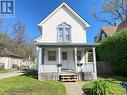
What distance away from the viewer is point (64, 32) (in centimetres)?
2433

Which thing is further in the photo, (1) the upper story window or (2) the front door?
(1) the upper story window

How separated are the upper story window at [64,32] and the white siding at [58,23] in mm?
380

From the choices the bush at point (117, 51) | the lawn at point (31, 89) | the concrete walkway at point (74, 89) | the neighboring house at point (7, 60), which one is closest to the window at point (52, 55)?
the bush at point (117, 51)

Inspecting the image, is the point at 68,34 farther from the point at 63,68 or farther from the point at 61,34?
the point at 63,68

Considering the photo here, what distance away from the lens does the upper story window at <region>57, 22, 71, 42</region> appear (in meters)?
24.3

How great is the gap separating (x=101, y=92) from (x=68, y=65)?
16.0 metres

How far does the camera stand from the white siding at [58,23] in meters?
24.0

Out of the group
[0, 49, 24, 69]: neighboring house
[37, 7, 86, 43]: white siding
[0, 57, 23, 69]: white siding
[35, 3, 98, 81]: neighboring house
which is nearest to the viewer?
[35, 3, 98, 81]: neighboring house

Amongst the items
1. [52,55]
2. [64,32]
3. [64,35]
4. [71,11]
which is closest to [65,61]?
[52,55]

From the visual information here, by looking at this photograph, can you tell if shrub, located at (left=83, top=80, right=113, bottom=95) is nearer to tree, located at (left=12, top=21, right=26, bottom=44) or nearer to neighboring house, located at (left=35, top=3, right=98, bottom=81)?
neighboring house, located at (left=35, top=3, right=98, bottom=81)

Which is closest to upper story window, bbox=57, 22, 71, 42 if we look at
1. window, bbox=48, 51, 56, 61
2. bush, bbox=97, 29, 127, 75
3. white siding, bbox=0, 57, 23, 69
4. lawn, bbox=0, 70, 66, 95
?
window, bbox=48, 51, 56, 61

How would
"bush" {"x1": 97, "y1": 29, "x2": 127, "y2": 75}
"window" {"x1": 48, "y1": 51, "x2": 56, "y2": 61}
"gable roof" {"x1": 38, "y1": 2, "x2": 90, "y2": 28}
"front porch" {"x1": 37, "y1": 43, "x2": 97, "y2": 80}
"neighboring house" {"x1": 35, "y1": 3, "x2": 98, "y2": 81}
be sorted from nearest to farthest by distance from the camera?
"front porch" {"x1": 37, "y1": 43, "x2": 97, "y2": 80}, "bush" {"x1": 97, "y1": 29, "x2": 127, "y2": 75}, "neighboring house" {"x1": 35, "y1": 3, "x2": 98, "y2": 81}, "window" {"x1": 48, "y1": 51, "x2": 56, "y2": 61}, "gable roof" {"x1": 38, "y1": 2, "x2": 90, "y2": 28}

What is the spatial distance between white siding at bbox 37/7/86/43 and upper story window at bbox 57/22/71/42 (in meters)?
0.38

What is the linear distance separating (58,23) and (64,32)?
4.30ft
